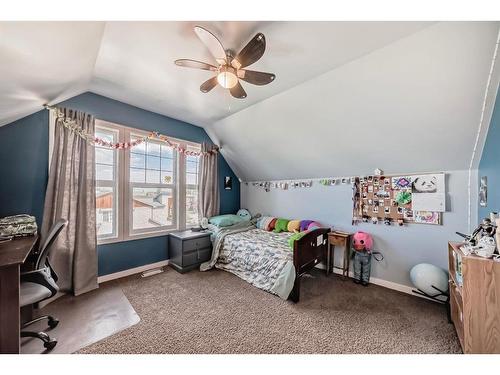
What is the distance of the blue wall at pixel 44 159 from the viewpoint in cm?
203

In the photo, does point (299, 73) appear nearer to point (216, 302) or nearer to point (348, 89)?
point (348, 89)

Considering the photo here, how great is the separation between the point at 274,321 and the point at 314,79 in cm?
249

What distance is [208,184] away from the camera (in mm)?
3670

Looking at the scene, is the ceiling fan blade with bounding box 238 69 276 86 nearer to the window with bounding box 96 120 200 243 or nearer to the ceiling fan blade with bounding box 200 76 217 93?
the ceiling fan blade with bounding box 200 76 217 93

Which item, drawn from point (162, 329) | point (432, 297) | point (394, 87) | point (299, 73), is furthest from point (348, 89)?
point (162, 329)

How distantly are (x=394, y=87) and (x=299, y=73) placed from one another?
90 cm

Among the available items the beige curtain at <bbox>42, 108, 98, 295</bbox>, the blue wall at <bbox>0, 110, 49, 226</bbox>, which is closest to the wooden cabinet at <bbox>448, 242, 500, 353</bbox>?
the beige curtain at <bbox>42, 108, 98, 295</bbox>

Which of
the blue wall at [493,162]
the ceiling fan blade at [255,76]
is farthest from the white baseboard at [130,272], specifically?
the blue wall at [493,162]

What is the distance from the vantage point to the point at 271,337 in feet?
Answer: 5.27

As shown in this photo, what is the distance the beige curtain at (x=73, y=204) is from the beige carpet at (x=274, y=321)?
1.34ft

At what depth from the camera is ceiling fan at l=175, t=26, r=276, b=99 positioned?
134 cm

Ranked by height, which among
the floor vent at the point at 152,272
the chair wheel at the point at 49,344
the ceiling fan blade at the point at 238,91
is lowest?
the floor vent at the point at 152,272

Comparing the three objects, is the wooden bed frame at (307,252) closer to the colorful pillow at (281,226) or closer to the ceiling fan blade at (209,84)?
the colorful pillow at (281,226)

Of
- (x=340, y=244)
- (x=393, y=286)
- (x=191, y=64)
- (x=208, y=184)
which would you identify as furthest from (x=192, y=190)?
(x=393, y=286)
